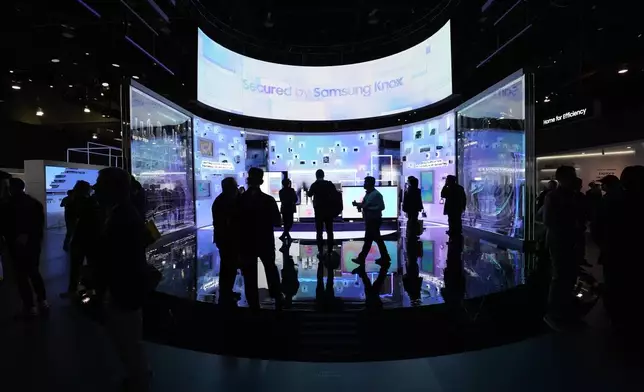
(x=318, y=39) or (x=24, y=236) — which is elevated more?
(x=318, y=39)

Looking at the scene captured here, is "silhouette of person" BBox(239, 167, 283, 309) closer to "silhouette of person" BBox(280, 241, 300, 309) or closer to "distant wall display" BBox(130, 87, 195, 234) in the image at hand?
"silhouette of person" BBox(280, 241, 300, 309)

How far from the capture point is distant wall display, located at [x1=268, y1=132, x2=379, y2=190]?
13.0m

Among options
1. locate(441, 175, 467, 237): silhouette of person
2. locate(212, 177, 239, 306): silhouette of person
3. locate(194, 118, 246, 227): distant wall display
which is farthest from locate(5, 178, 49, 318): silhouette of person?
locate(441, 175, 467, 237): silhouette of person

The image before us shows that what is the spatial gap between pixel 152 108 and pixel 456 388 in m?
7.23

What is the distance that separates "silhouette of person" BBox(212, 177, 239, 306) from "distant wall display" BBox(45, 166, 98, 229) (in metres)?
10.3

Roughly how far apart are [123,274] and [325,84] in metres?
11.6

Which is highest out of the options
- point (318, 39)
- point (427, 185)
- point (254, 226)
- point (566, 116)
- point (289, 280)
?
point (318, 39)

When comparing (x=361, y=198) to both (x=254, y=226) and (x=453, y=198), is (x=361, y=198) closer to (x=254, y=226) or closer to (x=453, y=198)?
(x=453, y=198)

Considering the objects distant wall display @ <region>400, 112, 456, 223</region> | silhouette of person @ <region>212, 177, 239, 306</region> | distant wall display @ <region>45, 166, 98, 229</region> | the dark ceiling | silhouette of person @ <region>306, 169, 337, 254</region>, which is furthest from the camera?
distant wall display @ <region>45, 166, 98, 229</region>

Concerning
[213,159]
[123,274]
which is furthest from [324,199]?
[213,159]

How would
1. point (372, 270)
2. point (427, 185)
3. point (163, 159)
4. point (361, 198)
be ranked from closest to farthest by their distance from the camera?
1. point (372, 270)
2. point (163, 159)
3. point (361, 198)
4. point (427, 185)

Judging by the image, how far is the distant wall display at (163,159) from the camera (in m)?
6.77

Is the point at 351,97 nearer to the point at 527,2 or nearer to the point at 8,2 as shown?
the point at 527,2

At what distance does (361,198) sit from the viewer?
9977 mm
